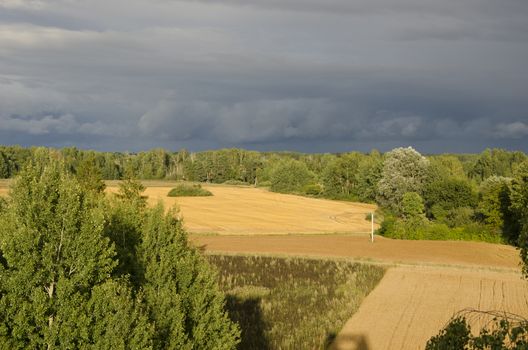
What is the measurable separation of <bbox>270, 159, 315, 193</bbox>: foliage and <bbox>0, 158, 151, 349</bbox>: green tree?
130 meters

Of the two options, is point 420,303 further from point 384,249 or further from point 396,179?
point 396,179

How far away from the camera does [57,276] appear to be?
1183cm

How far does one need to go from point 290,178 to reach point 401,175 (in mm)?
51860

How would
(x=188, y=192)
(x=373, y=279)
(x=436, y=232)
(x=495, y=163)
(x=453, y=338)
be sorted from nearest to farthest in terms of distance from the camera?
(x=453, y=338) → (x=373, y=279) → (x=436, y=232) → (x=188, y=192) → (x=495, y=163)

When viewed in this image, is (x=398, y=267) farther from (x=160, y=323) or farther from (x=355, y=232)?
(x=160, y=323)

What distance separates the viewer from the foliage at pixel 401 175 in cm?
9438

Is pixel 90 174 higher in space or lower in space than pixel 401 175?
higher

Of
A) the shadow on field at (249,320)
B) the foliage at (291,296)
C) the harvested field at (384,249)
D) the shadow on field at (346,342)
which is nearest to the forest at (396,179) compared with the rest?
the harvested field at (384,249)

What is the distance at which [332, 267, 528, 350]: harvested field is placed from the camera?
25.8 m

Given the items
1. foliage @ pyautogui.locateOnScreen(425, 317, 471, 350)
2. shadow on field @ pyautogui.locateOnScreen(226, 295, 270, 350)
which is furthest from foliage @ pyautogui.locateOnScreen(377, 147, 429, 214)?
foliage @ pyautogui.locateOnScreen(425, 317, 471, 350)

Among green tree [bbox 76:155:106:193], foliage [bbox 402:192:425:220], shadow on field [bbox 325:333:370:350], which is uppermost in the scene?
green tree [bbox 76:155:106:193]

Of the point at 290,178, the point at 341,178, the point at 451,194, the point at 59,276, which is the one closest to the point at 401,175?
the point at 451,194

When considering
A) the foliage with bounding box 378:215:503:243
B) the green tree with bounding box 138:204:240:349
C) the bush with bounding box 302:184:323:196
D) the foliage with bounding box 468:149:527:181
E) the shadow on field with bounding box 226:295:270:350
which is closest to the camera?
the green tree with bounding box 138:204:240:349

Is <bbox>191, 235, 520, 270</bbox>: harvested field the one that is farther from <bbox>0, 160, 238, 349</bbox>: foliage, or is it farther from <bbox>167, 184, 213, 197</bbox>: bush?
<bbox>167, 184, 213, 197</bbox>: bush
